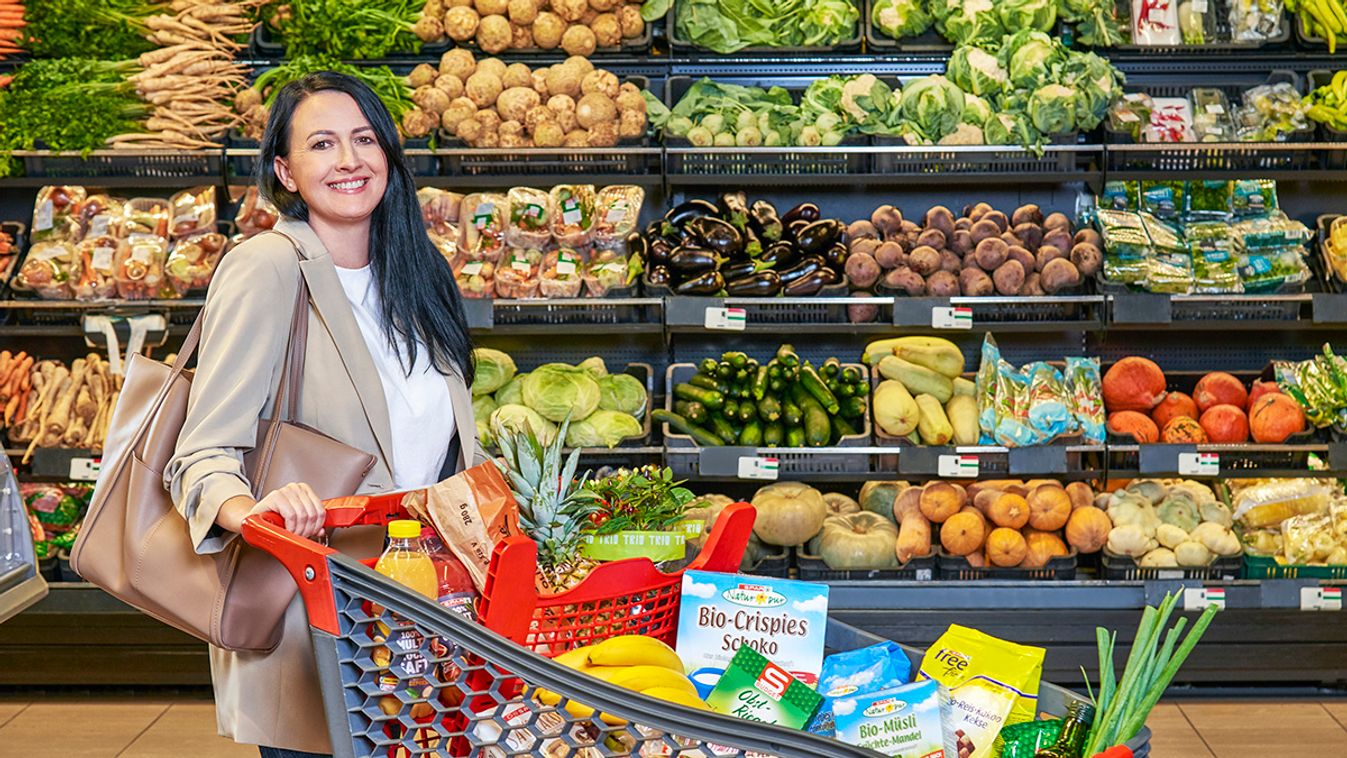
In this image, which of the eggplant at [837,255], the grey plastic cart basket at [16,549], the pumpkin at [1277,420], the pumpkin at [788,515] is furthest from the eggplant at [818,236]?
the grey plastic cart basket at [16,549]

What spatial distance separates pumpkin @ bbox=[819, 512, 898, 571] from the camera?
4.10 m

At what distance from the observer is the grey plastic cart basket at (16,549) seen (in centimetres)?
188

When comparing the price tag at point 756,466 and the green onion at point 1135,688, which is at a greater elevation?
the green onion at point 1135,688

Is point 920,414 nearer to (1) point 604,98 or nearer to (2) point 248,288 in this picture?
(1) point 604,98

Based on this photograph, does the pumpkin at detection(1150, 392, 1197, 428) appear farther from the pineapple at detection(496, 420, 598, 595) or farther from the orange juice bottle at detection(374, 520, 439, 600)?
the orange juice bottle at detection(374, 520, 439, 600)

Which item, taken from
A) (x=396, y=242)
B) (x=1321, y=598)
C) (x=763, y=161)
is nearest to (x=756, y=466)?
(x=763, y=161)

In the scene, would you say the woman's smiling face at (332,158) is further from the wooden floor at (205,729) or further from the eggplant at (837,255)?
the eggplant at (837,255)

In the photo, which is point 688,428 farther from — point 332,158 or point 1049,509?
point 332,158

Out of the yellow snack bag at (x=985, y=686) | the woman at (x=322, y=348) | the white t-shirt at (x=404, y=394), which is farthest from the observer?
the white t-shirt at (x=404, y=394)

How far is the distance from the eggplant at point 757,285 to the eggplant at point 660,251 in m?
0.24

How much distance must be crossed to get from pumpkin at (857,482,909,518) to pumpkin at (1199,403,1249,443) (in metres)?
0.99

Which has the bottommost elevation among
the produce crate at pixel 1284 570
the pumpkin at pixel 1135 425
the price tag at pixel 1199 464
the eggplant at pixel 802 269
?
the produce crate at pixel 1284 570

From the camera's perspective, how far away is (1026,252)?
420 centimetres

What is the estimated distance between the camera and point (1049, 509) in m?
4.12
